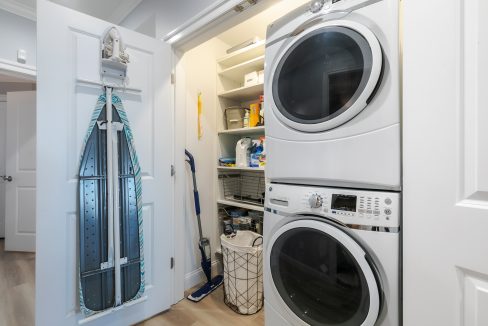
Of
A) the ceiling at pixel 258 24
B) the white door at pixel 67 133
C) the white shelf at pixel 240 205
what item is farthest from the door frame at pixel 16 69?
the white shelf at pixel 240 205

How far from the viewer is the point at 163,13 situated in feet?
5.69

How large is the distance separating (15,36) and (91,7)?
775 mm

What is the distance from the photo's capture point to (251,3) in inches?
47.8

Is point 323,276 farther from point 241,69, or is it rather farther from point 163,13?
point 163,13

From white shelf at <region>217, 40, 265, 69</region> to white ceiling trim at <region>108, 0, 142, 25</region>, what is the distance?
0.89 metres

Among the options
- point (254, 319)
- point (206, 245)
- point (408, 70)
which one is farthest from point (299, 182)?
point (206, 245)

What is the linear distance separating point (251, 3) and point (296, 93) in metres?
0.61

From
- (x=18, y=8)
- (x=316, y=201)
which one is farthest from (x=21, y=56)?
(x=316, y=201)

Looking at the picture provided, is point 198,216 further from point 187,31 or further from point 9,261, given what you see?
point 9,261

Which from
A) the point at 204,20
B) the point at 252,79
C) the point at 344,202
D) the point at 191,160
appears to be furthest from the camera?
the point at 252,79

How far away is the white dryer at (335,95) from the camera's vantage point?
0.78 metres

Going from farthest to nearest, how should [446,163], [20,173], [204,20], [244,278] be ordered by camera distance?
[20,173]
[244,278]
[204,20]
[446,163]

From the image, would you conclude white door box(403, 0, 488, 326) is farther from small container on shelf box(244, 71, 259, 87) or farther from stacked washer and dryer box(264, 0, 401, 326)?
small container on shelf box(244, 71, 259, 87)

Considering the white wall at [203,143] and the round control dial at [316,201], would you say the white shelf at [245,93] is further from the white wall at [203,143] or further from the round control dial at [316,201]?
the round control dial at [316,201]
